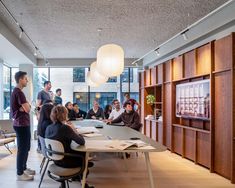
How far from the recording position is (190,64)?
19.8ft

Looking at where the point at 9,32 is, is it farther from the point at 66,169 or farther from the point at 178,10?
the point at 66,169

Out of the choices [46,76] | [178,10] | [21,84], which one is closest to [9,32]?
[21,84]

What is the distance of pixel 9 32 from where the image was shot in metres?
6.33

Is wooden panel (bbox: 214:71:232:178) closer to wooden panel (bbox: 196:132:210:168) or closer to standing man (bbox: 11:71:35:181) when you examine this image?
wooden panel (bbox: 196:132:210:168)

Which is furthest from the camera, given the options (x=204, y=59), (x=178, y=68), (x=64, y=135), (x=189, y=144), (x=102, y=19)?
(x=178, y=68)

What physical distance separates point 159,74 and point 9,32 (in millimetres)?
3851

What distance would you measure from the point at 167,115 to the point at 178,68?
1309 mm

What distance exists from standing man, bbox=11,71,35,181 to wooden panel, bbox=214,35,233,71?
9.94 feet

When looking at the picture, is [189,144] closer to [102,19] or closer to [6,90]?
[102,19]

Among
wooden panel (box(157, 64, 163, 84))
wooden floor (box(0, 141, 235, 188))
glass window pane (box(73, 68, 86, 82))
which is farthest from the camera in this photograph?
glass window pane (box(73, 68, 86, 82))

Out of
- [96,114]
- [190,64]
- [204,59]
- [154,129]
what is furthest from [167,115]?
[204,59]

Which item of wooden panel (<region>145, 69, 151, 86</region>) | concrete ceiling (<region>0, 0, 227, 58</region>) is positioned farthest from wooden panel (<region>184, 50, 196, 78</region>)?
wooden panel (<region>145, 69, 151, 86</region>)

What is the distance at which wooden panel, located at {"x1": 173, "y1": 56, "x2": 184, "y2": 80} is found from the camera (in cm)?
647

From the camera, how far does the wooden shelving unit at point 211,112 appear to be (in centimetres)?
455
